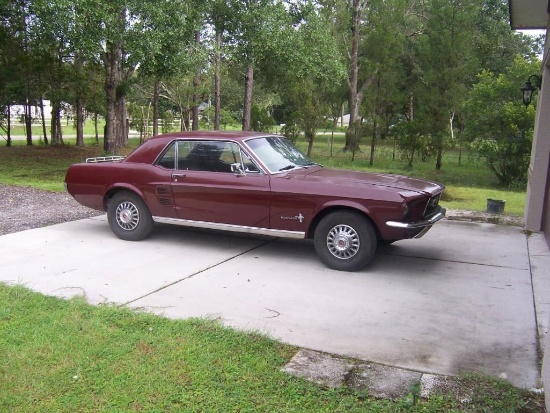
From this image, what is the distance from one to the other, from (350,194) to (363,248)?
0.64m

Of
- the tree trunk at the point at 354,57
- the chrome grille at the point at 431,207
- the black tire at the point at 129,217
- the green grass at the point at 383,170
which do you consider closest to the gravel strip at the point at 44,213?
the green grass at the point at 383,170

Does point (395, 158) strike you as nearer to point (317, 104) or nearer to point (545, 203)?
point (317, 104)

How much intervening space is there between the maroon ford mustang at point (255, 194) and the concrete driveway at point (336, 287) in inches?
15.7

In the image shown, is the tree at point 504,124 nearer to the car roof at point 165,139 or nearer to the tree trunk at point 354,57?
the car roof at point 165,139

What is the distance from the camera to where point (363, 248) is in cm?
609

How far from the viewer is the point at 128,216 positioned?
7.51 m

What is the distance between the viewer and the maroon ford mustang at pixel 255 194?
19.9 feet

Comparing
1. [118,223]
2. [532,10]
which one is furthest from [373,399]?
[532,10]

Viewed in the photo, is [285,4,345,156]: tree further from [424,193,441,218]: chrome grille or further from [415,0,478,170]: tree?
[424,193,441,218]: chrome grille

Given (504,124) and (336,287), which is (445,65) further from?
(336,287)

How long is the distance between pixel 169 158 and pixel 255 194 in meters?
1.54

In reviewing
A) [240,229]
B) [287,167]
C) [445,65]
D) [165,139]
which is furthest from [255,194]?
[445,65]

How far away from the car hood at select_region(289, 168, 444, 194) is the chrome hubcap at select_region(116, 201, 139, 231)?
2.38m

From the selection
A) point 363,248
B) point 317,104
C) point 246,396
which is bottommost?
point 246,396
